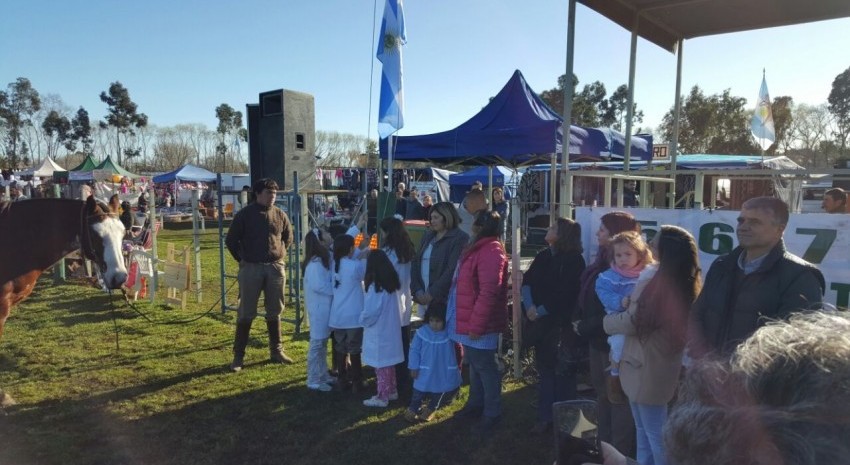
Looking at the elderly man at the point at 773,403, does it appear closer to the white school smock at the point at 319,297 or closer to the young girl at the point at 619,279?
the young girl at the point at 619,279

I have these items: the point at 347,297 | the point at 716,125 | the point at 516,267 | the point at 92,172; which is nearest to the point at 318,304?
the point at 347,297

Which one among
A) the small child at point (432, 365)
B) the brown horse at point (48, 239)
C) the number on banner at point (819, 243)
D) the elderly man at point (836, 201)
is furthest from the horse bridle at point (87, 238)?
the elderly man at point (836, 201)

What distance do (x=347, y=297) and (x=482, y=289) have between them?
1479mm

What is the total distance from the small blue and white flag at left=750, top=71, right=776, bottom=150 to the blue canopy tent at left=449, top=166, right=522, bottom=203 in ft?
27.2

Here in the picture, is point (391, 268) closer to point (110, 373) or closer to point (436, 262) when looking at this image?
point (436, 262)

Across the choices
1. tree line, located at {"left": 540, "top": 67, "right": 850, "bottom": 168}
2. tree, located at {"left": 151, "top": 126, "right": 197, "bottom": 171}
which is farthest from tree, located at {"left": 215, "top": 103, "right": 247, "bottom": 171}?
tree line, located at {"left": 540, "top": 67, "right": 850, "bottom": 168}

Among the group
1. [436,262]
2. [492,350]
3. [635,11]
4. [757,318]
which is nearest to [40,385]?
[436,262]

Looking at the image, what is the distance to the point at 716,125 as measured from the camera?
31.3 metres

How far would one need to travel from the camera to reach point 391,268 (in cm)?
454

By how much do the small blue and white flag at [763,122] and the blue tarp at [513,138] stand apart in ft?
29.0

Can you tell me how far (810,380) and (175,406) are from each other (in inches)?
199

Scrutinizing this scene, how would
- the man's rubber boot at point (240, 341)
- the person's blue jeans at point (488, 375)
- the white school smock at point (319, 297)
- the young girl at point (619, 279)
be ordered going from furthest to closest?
the man's rubber boot at point (240, 341) < the white school smock at point (319, 297) < the person's blue jeans at point (488, 375) < the young girl at point (619, 279)

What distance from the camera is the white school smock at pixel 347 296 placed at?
482 cm

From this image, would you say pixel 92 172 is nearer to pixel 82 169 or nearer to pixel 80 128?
pixel 82 169
